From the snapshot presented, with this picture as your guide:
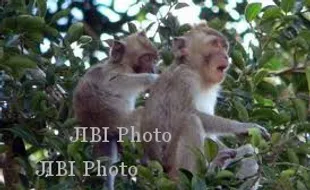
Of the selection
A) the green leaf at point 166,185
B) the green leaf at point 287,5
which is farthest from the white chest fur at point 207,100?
the green leaf at point 166,185

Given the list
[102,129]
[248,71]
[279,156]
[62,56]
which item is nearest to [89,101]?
[102,129]

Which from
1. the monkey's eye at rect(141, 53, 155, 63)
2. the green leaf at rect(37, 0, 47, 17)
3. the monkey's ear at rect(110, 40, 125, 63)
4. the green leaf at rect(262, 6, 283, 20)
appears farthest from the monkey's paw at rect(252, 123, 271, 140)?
the monkey's ear at rect(110, 40, 125, 63)

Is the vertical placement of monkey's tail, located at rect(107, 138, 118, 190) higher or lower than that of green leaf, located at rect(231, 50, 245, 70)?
lower

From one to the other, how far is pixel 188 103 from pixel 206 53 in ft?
2.03

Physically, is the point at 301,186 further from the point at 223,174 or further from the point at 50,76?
the point at 50,76

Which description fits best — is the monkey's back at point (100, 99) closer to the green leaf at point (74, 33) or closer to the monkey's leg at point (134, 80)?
the monkey's leg at point (134, 80)

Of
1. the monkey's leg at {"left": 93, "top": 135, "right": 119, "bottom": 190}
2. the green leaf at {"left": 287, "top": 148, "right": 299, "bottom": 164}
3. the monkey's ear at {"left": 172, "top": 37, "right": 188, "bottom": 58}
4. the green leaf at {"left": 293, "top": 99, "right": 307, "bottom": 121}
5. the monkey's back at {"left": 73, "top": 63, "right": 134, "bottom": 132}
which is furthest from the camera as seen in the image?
the monkey's back at {"left": 73, "top": 63, "right": 134, "bottom": 132}

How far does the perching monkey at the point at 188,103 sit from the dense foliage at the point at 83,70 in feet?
0.43

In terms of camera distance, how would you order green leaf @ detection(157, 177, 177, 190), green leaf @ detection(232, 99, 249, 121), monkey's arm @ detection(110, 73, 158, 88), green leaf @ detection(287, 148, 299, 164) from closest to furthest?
1. green leaf @ detection(157, 177, 177, 190)
2. green leaf @ detection(287, 148, 299, 164)
3. green leaf @ detection(232, 99, 249, 121)
4. monkey's arm @ detection(110, 73, 158, 88)

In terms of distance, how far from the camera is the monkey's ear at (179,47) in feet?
23.8

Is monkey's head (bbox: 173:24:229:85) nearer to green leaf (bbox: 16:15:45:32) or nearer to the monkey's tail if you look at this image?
the monkey's tail

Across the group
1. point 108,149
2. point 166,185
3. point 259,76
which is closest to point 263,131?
point 259,76

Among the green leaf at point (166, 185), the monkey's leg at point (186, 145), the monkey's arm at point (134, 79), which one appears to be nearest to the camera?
the green leaf at point (166, 185)

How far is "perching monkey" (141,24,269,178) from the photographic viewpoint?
6.62 m
